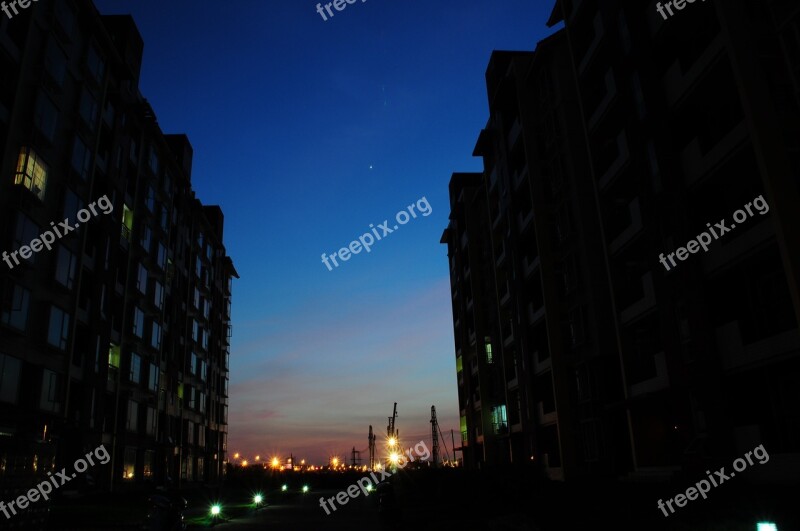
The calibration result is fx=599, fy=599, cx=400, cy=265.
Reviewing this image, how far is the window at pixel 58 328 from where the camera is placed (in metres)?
30.0

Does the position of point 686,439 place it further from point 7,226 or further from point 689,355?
point 7,226

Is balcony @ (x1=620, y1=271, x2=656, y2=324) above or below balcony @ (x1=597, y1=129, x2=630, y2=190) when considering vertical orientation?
below

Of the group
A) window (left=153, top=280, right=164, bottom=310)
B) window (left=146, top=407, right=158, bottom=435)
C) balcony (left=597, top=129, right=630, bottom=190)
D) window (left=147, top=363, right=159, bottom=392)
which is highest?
window (left=153, top=280, right=164, bottom=310)

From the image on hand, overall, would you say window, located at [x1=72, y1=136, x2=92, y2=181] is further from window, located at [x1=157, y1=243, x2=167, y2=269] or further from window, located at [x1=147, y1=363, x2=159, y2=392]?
window, located at [x1=147, y1=363, x2=159, y2=392]

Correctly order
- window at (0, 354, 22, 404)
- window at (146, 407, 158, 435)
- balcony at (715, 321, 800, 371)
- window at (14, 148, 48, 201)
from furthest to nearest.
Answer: window at (146, 407, 158, 435) → window at (14, 148, 48, 201) → window at (0, 354, 22, 404) → balcony at (715, 321, 800, 371)

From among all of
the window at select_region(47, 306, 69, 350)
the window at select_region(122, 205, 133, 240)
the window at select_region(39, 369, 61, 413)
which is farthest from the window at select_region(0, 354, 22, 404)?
the window at select_region(122, 205, 133, 240)

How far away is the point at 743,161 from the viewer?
18.3 metres

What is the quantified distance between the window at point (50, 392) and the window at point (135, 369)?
37.0 feet

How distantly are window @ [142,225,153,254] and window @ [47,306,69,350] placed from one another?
14762 mm

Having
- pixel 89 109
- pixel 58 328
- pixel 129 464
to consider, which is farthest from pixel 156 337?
pixel 89 109

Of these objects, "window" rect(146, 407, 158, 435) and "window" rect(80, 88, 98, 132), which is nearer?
"window" rect(80, 88, 98, 132)

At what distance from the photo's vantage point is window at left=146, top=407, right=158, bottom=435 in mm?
45719

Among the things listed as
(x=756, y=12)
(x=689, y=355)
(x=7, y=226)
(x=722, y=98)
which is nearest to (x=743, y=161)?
(x=722, y=98)

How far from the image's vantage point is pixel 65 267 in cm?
3194
